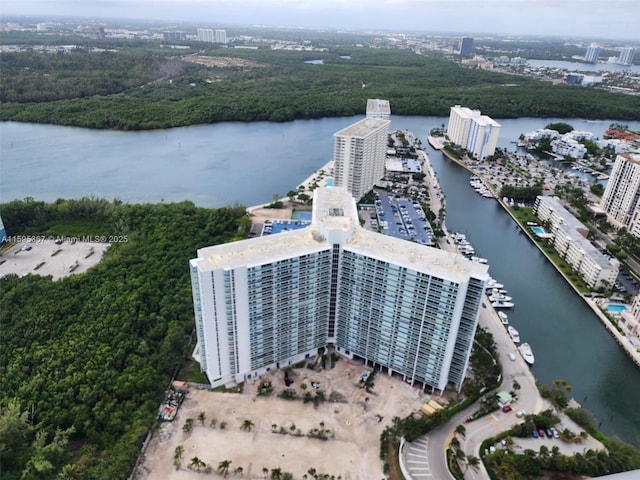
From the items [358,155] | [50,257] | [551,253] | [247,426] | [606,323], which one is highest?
[358,155]

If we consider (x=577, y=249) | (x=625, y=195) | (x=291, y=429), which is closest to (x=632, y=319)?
(x=577, y=249)

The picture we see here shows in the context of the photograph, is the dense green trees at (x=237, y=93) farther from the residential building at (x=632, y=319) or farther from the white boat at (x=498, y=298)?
the residential building at (x=632, y=319)

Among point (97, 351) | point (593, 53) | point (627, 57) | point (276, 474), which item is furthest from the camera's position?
point (593, 53)

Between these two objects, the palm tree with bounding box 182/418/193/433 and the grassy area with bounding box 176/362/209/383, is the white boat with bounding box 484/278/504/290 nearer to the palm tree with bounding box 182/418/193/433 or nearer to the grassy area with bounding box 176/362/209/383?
the grassy area with bounding box 176/362/209/383

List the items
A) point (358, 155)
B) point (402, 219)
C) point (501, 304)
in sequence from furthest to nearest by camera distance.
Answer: point (358, 155) < point (402, 219) < point (501, 304)

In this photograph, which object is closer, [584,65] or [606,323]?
[606,323]

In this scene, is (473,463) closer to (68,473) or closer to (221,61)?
(68,473)

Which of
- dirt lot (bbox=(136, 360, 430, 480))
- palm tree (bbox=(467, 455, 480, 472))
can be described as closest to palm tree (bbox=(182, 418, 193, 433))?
dirt lot (bbox=(136, 360, 430, 480))

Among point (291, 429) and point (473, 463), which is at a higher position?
point (473, 463)
